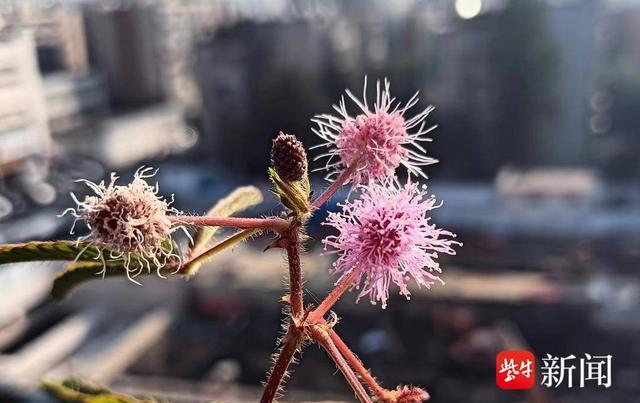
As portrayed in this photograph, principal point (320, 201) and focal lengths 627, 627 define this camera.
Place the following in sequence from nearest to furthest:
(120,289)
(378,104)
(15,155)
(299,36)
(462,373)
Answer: (378,104) → (15,155) → (462,373) → (120,289) → (299,36)

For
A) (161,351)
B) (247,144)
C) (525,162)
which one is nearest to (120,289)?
(161,351)

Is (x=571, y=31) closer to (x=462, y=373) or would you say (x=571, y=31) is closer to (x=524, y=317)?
(x=524, y=317)

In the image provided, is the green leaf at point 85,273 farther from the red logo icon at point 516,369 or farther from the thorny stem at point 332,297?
the red logo icon at point 516,369

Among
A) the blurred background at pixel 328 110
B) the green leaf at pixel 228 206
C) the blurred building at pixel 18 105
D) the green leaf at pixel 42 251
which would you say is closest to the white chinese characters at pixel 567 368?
the green leaf at pixel 228 206

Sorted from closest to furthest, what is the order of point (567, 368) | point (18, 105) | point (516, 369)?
point (516, 369) < point (567, 368) < point (18, 105)

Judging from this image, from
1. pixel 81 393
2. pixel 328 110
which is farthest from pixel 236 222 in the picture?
pixel 328 110

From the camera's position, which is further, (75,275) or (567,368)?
(567,368)

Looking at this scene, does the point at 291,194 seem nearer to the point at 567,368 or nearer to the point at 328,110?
the point at 567,368
